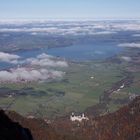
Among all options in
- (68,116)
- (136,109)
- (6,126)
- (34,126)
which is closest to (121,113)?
(136,109)

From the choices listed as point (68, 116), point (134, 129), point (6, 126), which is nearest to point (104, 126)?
point (134, 129)

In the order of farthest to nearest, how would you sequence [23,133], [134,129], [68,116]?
[68,116], [134,129], [23,133]

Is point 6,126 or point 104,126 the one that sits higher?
point 6,126

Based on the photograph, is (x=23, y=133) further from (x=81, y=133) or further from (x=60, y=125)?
(x=60, y=125)

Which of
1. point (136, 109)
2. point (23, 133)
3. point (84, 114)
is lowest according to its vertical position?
point (84, 114)

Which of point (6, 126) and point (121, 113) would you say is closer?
point (6, 126)

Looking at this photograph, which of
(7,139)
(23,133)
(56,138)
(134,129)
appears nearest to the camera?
(7,139)

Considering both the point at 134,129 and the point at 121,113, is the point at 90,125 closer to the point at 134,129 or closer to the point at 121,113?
the point at 121,113
